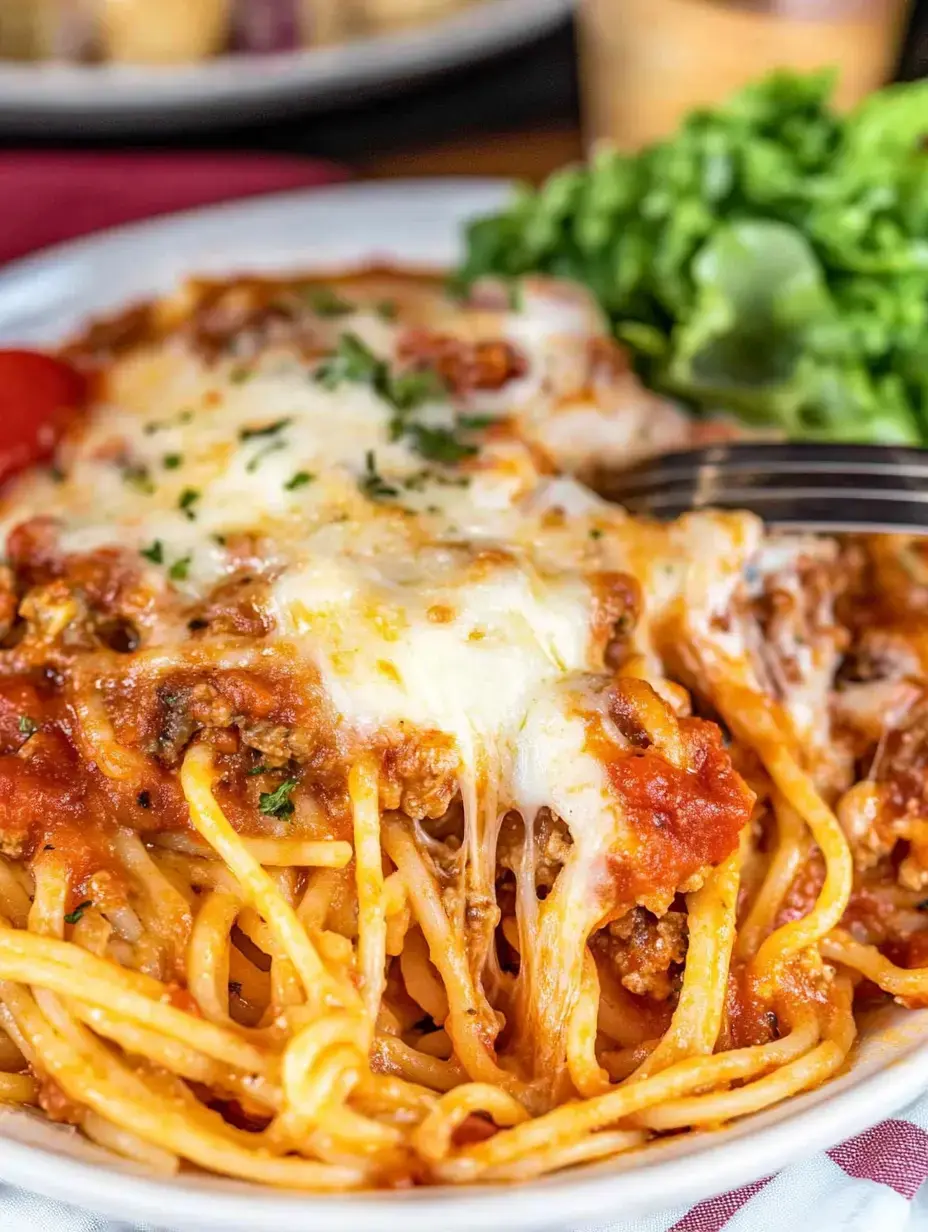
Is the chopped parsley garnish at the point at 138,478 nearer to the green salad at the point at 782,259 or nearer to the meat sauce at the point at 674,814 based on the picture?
the meat sauce at the point at 674,814

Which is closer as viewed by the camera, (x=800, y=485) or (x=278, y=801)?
(x=278, y=801)

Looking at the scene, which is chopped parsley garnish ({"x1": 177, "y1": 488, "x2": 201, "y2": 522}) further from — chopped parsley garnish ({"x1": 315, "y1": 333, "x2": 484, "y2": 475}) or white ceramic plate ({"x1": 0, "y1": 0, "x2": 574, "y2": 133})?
white ceramic plate ({"x1": 0, "y1": 0, "x2": 574, "y2": 133})

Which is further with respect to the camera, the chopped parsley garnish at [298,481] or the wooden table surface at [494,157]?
the wooden table surface at [494,157]

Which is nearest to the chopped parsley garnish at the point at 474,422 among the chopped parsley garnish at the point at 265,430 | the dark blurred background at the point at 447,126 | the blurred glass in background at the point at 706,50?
the chopped parsley garnish at the point at 265,430

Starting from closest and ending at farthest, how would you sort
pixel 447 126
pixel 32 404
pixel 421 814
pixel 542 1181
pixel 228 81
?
pixel 542 1181 → pixel 421 814 → pixel 32 404 → pixel 228 81 → pixel 447 126

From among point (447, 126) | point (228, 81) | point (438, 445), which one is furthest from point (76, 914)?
point (447, 126)

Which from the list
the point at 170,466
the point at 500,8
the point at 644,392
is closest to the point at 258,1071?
the point at 170,466

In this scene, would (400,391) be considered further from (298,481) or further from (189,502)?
(189,502)

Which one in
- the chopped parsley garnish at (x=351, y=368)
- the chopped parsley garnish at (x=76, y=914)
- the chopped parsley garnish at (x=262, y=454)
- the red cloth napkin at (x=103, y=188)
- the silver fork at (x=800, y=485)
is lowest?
the chopped parsley garnish at (x=76, y=914)
